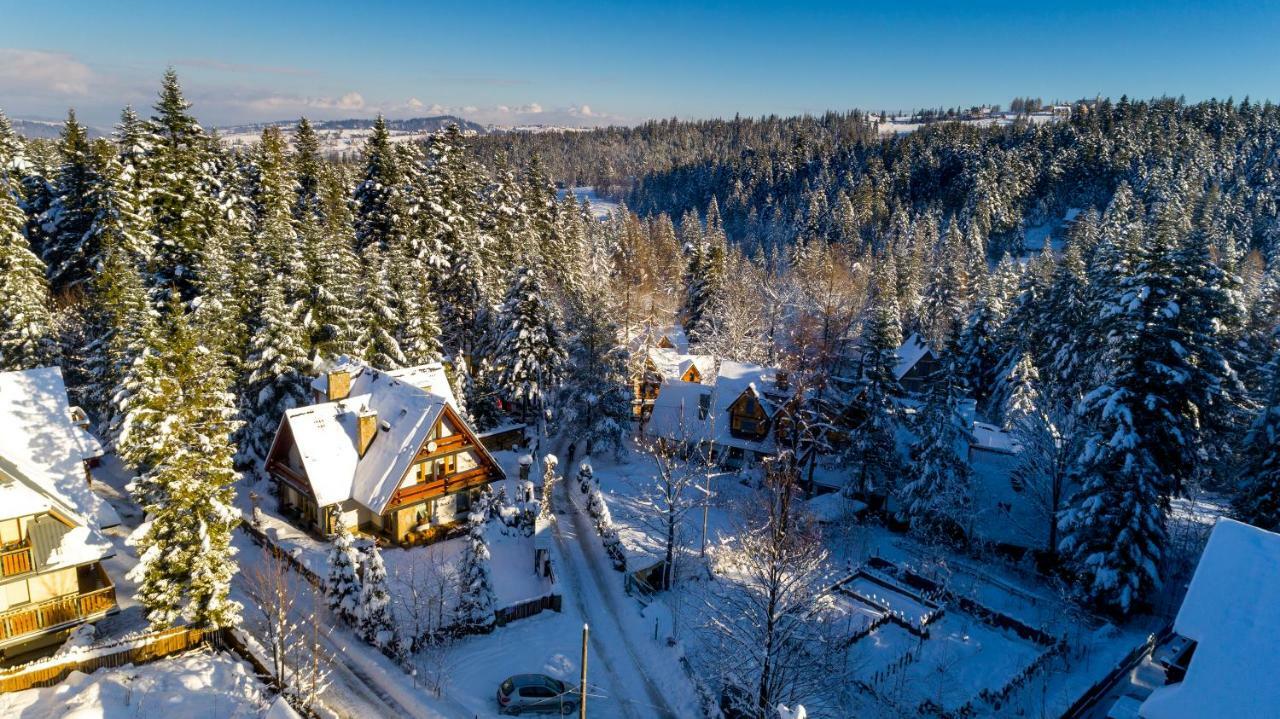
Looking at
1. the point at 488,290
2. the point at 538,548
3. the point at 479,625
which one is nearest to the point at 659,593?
the point at 538,548

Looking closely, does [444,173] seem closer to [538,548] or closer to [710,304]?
[710,304]

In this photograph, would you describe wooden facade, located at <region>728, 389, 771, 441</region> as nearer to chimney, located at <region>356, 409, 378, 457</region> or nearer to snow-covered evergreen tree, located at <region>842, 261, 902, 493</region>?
snow-covered evergreen tree, located at <region>842, 261, 902, 493</region>

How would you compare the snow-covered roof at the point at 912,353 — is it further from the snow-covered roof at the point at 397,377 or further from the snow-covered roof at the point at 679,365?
the snow-covered roof at the point at 397,377

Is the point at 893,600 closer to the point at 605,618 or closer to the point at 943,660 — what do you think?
the point at 943,660

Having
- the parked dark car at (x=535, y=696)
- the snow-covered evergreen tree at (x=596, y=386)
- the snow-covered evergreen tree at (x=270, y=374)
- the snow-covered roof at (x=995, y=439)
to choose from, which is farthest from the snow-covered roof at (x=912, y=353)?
the snow-covered evergreen tree at (x=270, y=374)

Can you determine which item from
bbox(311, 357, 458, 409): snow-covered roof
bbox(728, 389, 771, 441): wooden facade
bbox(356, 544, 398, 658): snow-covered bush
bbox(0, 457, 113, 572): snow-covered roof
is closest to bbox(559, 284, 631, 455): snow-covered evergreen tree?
bbox(728, 389, 771, 441): wooden facade
